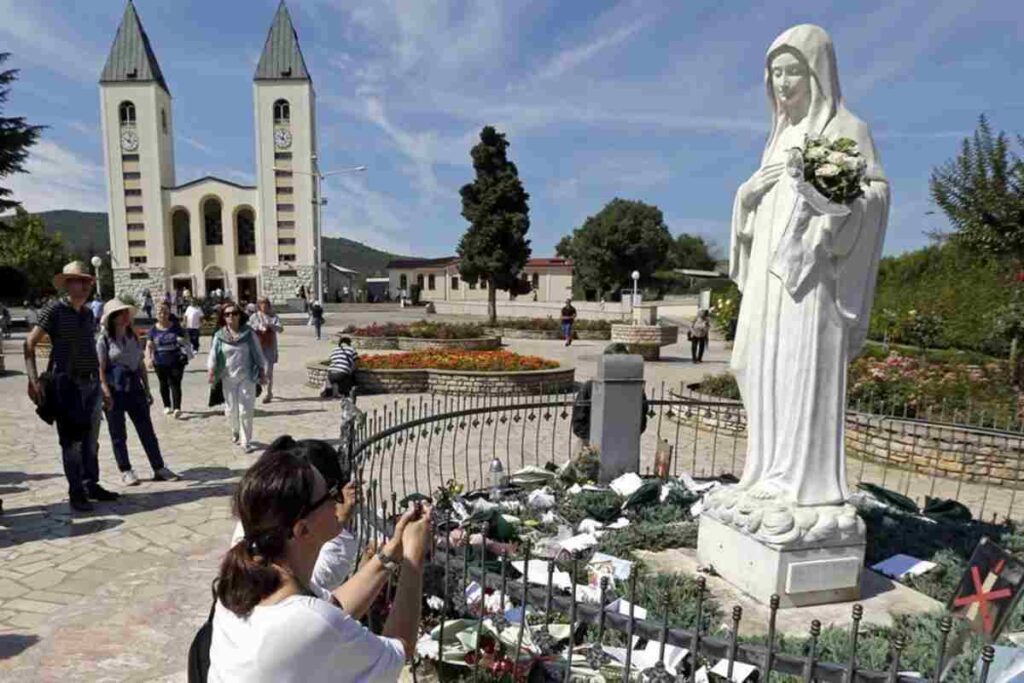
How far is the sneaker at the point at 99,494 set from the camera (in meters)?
5.70

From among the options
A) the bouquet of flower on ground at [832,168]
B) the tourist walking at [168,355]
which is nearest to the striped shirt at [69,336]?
the tourist walking at [168,355]

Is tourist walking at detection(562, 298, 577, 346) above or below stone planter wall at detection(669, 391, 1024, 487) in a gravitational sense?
above

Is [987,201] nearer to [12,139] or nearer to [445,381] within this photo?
[445,381]

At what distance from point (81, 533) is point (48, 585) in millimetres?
925

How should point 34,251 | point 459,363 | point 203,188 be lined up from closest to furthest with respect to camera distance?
point 459,363 < point 34,251 < point 203,188

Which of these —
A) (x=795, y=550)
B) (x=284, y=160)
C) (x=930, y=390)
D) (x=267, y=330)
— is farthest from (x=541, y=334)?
(x=284, y=160)

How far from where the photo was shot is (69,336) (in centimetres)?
531

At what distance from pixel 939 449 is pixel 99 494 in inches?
344

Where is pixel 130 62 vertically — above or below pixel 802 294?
above

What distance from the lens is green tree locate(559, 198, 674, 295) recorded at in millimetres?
55031

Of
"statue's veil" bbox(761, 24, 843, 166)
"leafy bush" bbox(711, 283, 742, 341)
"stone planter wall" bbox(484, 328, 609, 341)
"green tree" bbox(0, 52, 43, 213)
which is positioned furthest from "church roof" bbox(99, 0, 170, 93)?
"statue's veil" bbox(761, 24, 843, 166)

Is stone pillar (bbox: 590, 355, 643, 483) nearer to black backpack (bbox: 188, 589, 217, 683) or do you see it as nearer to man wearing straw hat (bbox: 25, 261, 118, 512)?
man wearing straw hat (bbox: 25, 261, 118, 512)

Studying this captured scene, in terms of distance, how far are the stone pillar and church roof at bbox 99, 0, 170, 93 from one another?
57.1 m

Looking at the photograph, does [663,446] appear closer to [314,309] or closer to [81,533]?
[81,533]
